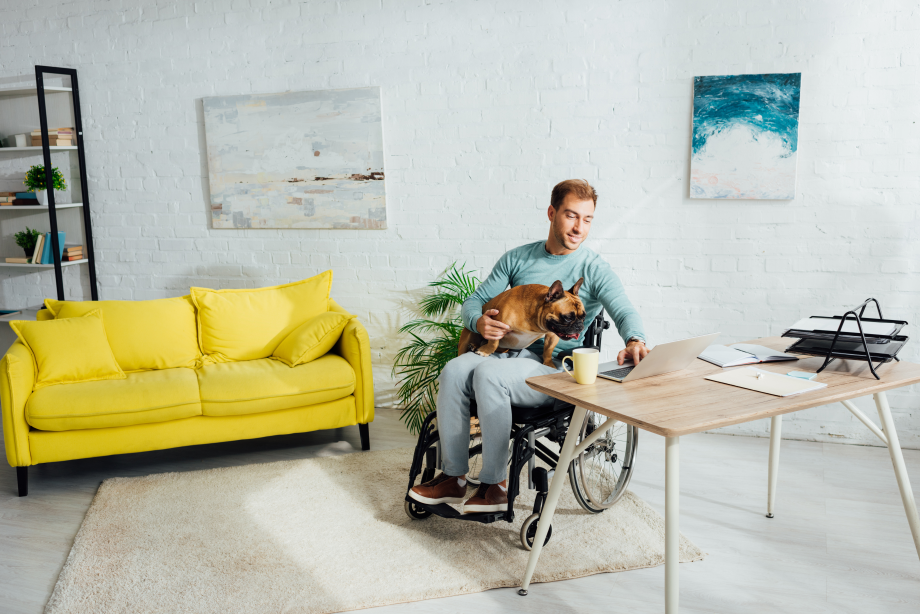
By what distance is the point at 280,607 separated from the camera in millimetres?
1967

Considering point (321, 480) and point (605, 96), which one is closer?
point (321, 480)

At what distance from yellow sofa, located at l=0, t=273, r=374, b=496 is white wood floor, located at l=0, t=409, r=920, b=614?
200 millimetres

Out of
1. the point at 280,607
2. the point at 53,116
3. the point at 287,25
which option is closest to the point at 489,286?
the point at 280,607

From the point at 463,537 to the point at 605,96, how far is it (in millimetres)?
2214

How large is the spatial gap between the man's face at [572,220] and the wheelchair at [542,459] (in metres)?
0.32

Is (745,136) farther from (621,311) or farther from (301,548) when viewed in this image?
(301,548)

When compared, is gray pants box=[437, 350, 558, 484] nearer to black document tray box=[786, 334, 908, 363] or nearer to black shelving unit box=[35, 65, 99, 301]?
black document tray box=[786, 334, 908, 363]

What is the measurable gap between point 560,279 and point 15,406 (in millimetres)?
2243

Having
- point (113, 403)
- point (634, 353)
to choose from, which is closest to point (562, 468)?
point (634, 353)

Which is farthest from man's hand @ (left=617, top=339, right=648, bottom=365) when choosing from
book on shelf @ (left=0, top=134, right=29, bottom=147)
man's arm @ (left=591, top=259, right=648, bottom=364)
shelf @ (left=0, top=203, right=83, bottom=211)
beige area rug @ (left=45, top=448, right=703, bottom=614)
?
book on shelf @ (left=0, top=134, right=29, bottom=147)

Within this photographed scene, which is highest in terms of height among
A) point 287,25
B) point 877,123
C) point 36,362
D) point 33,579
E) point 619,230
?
point 287,25

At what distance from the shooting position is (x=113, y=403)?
9.12ft

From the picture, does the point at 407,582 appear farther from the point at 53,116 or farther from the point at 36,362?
the point at 53,116

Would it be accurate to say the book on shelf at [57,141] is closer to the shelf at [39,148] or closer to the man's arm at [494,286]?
the shelf at [39,148]
